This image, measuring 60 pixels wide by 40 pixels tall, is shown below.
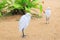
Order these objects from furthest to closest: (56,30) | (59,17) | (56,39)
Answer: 1. (59,17)
2. (56,30)
3. (56,39)

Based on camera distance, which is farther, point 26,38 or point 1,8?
point 1,8

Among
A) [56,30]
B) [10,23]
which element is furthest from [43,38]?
[10,23]

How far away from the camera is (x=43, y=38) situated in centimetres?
473

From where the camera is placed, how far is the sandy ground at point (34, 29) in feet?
15.8

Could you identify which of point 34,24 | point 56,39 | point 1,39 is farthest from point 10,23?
point 56,39

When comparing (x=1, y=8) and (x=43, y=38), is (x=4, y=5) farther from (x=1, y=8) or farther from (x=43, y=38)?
(x=43, y=38)

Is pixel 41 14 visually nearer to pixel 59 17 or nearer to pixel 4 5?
pixel 59 17

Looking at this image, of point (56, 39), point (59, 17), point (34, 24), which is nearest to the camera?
point (56, 39)

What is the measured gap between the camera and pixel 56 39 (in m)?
4.68

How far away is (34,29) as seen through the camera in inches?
211

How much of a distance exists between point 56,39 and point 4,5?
2.65 meters

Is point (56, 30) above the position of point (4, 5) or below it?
below

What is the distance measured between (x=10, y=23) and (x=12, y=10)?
985mm

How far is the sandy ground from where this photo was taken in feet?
15.8
